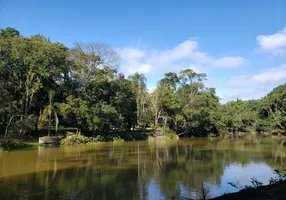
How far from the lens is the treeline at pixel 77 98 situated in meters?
28.4

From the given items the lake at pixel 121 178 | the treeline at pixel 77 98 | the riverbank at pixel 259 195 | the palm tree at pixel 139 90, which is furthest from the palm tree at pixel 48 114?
the riverbank at pixel 259 195

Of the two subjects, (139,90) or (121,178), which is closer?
(121,178)

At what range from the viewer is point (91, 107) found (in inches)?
1283

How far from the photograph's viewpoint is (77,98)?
32000 mm

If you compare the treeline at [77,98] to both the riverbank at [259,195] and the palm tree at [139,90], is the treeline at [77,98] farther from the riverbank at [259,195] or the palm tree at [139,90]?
the riverbank at [259,195]

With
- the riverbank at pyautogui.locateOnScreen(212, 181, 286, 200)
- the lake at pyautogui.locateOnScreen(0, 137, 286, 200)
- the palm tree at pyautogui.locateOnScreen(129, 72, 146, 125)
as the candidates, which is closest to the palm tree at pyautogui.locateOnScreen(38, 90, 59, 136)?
the lake at pyautogui.locateOnScreen(0, 137, 286, 200)

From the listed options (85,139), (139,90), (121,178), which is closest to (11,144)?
(85,139)

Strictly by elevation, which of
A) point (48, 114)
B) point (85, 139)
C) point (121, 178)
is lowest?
point (121, 178)

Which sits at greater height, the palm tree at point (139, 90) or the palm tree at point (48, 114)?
the palm tree at point (139, 90)

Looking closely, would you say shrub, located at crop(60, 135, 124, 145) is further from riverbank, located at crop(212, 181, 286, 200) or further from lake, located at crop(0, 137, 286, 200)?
riverbank, located at crop(212, 181, 286, 200)

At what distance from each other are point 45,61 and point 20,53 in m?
2.59

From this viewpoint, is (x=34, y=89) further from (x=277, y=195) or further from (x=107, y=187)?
(x=277, y=195)

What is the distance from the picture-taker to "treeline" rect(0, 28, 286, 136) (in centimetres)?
2844

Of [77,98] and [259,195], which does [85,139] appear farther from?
[259,195]
